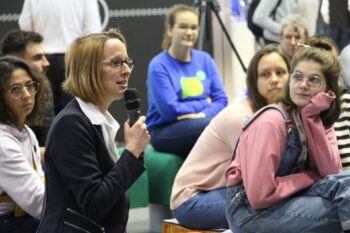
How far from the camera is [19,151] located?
2.98m

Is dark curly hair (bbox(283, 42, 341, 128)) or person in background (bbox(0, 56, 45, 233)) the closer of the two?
dark curly hair (bbox(283, 42, 341, 128))

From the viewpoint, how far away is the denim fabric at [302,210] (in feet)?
8.36

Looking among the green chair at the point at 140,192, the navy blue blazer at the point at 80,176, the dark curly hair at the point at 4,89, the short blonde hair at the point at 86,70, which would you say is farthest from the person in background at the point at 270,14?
the navy blue blazer at the point at 80,176

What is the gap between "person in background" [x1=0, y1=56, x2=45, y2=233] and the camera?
2.92 meters

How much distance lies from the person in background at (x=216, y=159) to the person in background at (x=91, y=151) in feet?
2.38

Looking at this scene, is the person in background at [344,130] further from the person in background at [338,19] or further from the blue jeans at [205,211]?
the person in background at [338,19]

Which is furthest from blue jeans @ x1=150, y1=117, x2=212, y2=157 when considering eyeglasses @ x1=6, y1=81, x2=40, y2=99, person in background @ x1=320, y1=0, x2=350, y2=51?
person in background @ x1=320, y1=0, x2=350, y2=51

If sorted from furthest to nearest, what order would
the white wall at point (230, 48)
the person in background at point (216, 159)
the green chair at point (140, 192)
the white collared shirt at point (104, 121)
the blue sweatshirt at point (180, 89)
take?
the white wall at point (230, 48) → the blue sweatshirt at point (180, 89) → the green chair at point (140, 192) → the person in background at point (216, 159) → the white collared shirt at point (104, 121)

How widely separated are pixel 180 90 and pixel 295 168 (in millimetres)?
2115

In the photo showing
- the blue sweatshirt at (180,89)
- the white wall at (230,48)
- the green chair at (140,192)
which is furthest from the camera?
the white wall at (230,48)

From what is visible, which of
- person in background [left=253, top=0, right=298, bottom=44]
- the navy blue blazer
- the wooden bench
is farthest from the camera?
person in background [left=253, top=0, right=298, bottom=44]

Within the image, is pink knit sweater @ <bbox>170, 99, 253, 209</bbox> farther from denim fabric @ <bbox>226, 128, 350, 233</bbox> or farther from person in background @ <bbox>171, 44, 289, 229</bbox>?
denim fabric @ <bbox>226, 128, 350, 233</bbox>

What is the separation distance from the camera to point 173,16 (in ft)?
16.2

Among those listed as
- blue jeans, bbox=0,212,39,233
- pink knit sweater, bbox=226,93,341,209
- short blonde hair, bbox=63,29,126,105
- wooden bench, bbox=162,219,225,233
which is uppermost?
short blonde hair, bbox=63,29,126,105
